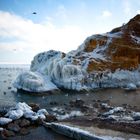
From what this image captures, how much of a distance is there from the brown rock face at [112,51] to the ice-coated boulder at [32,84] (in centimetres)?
872

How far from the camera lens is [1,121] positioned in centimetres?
A: 2220

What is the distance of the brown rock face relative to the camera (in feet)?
174

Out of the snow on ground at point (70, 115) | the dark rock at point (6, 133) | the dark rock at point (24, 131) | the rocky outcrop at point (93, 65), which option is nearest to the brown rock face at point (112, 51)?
the rocky outcrop at point (93, 65)

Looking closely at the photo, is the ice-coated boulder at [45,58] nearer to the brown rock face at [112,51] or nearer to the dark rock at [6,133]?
the brown rock face at [112,51]

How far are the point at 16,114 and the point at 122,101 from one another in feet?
53.3

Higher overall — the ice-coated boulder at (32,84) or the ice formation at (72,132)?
the ice-coated boulder at (32,84)

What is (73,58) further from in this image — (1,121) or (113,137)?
(113,137)

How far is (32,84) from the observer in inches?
1730

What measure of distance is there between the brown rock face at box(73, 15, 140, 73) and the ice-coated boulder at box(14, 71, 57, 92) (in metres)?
8.72

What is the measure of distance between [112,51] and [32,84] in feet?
66.2

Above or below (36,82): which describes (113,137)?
below

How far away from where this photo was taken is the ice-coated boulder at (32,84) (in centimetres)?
4378

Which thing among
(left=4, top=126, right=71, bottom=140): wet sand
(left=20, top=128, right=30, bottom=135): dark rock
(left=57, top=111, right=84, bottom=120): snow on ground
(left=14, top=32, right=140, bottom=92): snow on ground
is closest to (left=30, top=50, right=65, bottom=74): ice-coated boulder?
(left=14, top=32, right=140, bottom=92): snow on ground

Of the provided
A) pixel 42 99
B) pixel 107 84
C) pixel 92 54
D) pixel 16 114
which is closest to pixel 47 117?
pixel 16 114
